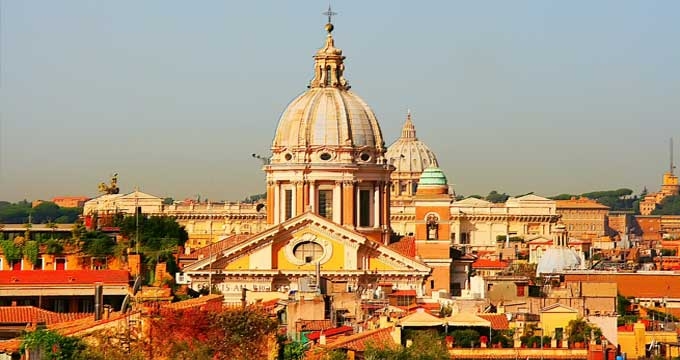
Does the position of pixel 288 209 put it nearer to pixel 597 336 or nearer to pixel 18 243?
pixel 18 243

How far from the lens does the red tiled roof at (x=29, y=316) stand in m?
52.5

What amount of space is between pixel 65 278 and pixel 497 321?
12503 mm

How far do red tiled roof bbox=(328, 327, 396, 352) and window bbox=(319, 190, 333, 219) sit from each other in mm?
52001

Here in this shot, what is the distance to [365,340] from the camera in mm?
48781

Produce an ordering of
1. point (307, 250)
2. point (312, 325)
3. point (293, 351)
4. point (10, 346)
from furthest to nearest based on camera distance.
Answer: point (307, 250) < point (312, 325) < point (10, 346) < point (293, 351)

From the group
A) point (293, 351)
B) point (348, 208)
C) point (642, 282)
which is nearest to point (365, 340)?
point (293, 351)

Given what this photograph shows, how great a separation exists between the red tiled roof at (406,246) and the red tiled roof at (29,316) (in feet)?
145

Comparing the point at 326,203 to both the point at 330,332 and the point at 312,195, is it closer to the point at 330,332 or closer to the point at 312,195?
the point at 312,195

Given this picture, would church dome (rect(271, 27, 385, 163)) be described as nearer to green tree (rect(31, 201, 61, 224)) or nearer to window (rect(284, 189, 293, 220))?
window (rect(284, 189, 293, 220))

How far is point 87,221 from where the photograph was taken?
283ft

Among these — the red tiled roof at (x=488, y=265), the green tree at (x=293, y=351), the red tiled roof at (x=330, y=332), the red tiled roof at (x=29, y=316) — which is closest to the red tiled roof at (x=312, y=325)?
the red tiled roof at (x=330, y=332)

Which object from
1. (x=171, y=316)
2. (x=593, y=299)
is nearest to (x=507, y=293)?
(x=593, y=299)

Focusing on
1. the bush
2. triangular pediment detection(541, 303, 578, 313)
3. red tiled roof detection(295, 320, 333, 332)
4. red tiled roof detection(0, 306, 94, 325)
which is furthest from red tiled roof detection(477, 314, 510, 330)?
red tiled roof detection(0, 306, 94, 325)

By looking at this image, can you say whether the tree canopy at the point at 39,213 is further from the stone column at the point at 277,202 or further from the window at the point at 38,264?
the window at the point at 38,264
